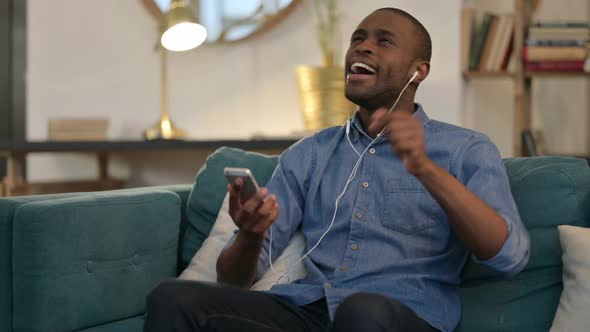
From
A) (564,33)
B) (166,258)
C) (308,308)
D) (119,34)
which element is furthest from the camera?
(119,34)

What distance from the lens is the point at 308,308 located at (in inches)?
68.1

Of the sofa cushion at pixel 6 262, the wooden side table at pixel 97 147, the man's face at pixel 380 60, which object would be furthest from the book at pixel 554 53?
the sofa cushion at pixel 6 262

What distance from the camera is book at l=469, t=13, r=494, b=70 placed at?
3.61 metres

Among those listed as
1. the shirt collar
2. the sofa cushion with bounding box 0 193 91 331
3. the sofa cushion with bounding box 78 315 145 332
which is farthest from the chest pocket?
the sofa cushion with bounding box 0 193 91 331

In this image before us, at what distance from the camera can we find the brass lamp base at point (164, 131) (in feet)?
12.6

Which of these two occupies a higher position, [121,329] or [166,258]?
[166,258]

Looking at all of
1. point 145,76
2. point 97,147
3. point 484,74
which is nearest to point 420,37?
point 484,74

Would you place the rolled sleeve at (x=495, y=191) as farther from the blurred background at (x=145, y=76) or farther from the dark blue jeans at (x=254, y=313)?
the blurred background at (x=145, y=76)

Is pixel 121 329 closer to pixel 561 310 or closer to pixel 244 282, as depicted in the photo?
pixel 244 282

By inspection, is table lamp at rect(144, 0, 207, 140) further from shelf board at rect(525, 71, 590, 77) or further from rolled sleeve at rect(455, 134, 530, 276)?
rolled sleeve at rect(455, 134, 530, 276)

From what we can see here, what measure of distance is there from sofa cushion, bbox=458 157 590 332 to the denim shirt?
0.10 metres

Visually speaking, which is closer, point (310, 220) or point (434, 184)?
point (434, 184)

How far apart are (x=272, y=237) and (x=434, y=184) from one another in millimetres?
478

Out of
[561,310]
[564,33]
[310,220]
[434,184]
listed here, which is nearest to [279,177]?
[310,220]
